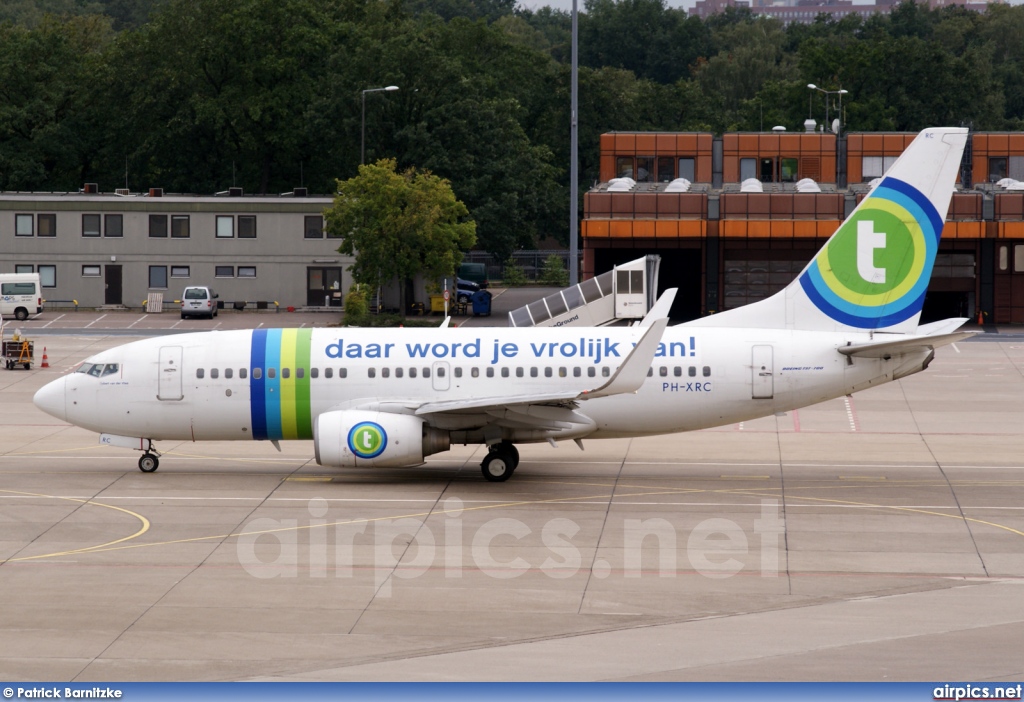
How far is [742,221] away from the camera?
81.6 metres

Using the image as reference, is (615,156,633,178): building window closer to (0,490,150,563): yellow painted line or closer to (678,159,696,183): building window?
(678,159,696,183): building window

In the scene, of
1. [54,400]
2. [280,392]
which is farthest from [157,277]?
[280,392]

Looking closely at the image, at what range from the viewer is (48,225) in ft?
297

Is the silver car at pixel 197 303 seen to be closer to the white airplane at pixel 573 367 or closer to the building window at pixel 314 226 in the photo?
the building window at pixel 314 226

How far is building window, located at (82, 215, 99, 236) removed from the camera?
89.9 m

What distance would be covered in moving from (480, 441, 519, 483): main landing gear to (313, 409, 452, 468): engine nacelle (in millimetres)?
1985

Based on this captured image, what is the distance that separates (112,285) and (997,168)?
5987 centimetres

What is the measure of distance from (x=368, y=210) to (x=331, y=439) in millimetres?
48917

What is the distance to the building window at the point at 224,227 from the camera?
293 ft

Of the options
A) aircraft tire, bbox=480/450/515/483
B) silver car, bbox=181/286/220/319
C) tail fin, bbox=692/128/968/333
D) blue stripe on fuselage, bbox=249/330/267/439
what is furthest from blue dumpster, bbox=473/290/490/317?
tail fin, bbox=692/128/968/333

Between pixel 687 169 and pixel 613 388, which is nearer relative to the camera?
pixel 613 388

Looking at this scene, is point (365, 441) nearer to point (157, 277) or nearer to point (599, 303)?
point (599, 303)

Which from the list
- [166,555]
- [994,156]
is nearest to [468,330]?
[166,555]

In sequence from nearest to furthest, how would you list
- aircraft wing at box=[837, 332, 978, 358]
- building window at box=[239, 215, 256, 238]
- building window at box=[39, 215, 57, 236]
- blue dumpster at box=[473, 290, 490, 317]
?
aircraft wing at box=[837, 332, 978, 358] → blue dumpster at box=[473, 290, 490, 317] → building window at box=[239, 215, 256, 238] → building window at box=[39, 215, 57, 236]
